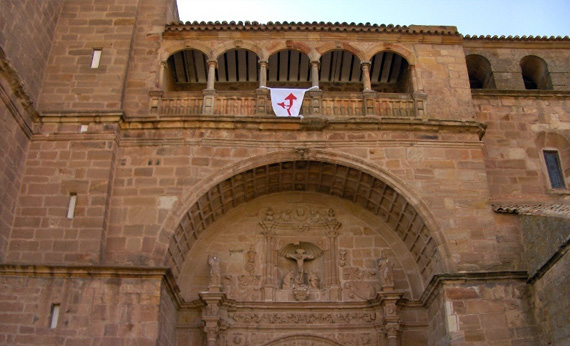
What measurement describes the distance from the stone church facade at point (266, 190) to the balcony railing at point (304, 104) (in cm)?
4

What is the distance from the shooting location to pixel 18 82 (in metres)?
11.5

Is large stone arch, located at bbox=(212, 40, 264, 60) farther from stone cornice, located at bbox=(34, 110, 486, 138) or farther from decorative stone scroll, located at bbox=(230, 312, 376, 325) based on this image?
decorative stone scroll, located at bbox=(230, 312, 376, 325)

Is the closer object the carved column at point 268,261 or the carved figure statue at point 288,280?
the carved column at point 268,261

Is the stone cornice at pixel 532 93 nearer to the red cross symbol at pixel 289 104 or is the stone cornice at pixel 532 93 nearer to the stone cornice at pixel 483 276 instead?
the red cross symbol at pixel 289 104

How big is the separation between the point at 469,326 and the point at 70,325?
6.59m

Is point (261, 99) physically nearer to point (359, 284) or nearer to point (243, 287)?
point (243, 287)

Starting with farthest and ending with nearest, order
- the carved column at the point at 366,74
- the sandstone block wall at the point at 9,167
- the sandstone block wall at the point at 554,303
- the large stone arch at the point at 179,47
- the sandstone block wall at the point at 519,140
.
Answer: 1. the large stone arch at the point at 179,47
2. the carved column at the point at 366,74
3. the sandstone block wall at the point at 519,140
4. the sandstone block wall at the point at 9,167
5. the sandstone block wall at the point at 554,303

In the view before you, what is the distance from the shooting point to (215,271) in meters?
12.5

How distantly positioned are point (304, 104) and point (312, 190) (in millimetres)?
1874

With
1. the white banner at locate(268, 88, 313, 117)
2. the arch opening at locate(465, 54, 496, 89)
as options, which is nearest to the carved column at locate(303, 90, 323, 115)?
the white banner at locate(268, 88, 313, 117)

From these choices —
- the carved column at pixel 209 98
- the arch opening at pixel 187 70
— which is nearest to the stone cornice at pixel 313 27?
the arch opening at pixel 187 70

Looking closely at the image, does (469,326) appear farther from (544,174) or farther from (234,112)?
(234,112)

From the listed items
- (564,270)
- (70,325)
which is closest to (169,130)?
(70,325)

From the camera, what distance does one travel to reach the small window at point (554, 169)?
43.2ft
